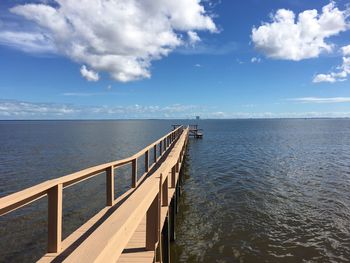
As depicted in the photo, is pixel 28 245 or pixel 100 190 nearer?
pixel 28 245

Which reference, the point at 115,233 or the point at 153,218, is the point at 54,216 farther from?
the point at 115,233

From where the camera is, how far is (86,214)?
10.9 metres

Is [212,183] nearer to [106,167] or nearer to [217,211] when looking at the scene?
[217,211]

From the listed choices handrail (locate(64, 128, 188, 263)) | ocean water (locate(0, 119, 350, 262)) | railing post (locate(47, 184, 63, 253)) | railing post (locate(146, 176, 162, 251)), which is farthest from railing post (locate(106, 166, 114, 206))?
ocean water (locate(0, 119, 350, 262))

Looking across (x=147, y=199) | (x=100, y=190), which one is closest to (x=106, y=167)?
(x=147, y=199)

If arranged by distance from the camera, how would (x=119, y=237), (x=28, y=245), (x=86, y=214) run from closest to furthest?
(x=119, y=237) < (x=28, y=245) < (x=86, y=214)

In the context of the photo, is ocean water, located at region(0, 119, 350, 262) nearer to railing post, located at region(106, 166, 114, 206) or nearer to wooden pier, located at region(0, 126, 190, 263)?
railing post, located at region(106, 166, 114, 206)

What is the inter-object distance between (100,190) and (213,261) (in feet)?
27.1

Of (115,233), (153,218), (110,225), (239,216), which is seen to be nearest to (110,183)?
(153,218)

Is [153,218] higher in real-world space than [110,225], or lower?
lower

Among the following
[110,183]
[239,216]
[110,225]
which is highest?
[110,225]

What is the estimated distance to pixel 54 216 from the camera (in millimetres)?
3857

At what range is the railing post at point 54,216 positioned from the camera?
12.2ft

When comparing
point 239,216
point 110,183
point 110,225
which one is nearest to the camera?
point 110,225
